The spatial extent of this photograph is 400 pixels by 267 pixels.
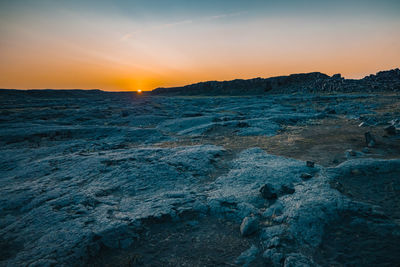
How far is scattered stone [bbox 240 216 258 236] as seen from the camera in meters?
2.32

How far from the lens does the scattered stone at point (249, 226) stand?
232 centimetres

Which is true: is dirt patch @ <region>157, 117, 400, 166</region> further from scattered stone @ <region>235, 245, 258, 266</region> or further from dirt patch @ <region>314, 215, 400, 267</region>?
scattered stone @ <region>235, 245, 258, 266</region>

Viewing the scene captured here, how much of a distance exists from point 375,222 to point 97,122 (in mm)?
11355

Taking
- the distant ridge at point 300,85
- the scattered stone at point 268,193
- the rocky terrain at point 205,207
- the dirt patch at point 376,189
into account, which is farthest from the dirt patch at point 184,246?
the distant ridge at point 300,85

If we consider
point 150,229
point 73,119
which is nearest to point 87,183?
point 150,229

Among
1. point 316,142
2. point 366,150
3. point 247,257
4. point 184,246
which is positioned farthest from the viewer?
point 316,142

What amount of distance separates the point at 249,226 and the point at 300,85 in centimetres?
3530

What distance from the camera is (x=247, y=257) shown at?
80.0 inches

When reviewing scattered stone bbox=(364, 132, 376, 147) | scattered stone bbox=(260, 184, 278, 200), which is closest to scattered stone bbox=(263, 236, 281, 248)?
scattered stone bbox=(260, 184, 278, 200)

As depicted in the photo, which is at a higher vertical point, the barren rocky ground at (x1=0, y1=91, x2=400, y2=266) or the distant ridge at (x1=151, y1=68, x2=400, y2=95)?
the distant ridge at (x1=151, y1=68, x2=400, y2=95)

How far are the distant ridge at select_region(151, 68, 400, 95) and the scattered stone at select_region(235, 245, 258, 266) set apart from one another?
24.8 m

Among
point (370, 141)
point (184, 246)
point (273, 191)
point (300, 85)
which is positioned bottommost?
point (184, 246)

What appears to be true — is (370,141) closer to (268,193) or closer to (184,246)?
(268,193)

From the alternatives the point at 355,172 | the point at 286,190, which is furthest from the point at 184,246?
the point at 355,172
